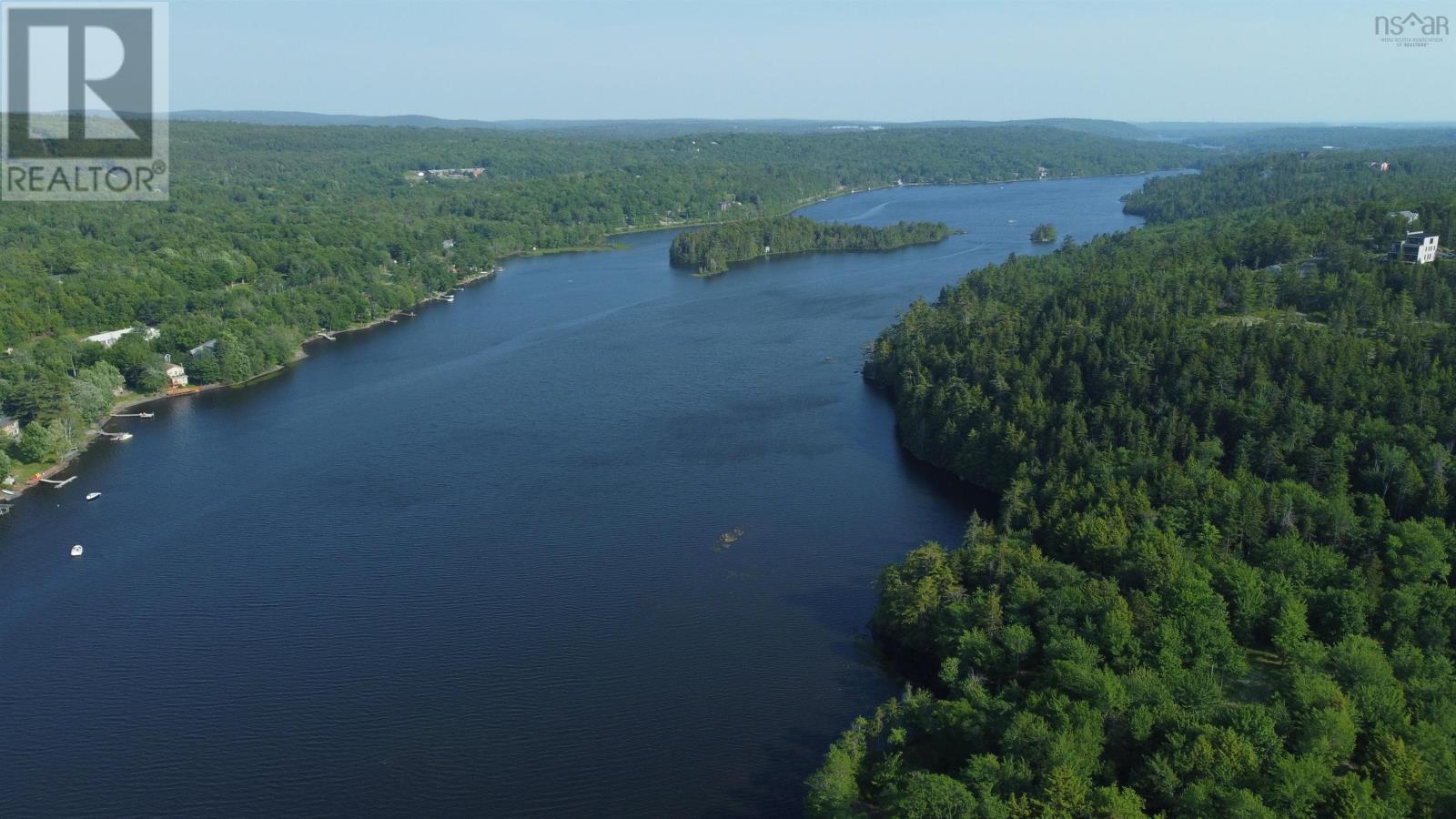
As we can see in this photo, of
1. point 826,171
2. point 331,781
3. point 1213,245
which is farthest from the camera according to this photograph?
point 826,171

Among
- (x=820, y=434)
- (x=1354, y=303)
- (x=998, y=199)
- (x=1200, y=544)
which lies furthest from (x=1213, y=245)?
(x=998, y=199)

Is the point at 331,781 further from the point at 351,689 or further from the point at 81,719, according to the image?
the point at 81,719

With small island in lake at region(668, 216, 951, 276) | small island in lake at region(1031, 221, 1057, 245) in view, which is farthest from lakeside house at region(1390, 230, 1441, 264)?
small island in lake at region(668, 216, 951, 276)

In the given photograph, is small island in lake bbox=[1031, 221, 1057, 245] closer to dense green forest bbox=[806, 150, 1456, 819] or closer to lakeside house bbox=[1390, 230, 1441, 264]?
dense green forest bbox=[806, 150, 1456, 819]

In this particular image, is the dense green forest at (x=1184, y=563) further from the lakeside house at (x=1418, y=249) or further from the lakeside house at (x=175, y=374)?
the lakeside house at (x=175, y=374)

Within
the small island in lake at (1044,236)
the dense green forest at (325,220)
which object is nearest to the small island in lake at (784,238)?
the small island in lake at (1044,236)

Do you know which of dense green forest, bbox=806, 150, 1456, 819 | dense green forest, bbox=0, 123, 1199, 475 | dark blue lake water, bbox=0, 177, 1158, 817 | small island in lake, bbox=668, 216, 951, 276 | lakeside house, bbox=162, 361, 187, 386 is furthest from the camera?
small island in lake, bbox=668, 216, 951, 276

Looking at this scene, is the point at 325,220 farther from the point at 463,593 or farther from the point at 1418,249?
the point at 1418,249
